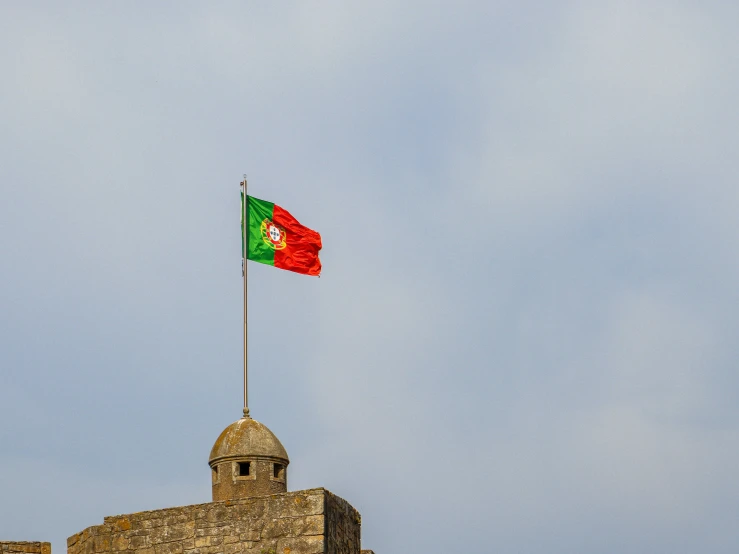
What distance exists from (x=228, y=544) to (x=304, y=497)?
4.48 feet

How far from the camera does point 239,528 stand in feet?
64.2

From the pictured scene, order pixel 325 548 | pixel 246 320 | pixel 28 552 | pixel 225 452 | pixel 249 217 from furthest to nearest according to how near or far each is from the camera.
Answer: pixel 249 217, pixel 246 320, pixel 225 452, pixel 28 552, pixel 325 548

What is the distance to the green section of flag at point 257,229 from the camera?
2648 cm

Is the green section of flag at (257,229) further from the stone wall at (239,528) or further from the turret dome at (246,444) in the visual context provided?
the stone wall at (239,528)

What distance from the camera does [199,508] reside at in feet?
65.1

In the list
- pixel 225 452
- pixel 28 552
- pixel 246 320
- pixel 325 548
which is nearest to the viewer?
pixel 325 548

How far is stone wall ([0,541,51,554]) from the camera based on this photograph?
69.4ft

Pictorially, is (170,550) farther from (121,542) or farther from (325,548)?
(325,548)

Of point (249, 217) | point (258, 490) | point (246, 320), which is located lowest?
point (258, 490)

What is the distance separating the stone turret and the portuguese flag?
4748mm

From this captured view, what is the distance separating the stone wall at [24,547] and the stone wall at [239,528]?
1433 mm

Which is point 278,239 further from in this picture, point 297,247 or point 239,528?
point 239,528

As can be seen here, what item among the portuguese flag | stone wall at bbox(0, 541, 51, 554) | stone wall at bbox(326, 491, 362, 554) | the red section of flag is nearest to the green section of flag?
the portuguese flag

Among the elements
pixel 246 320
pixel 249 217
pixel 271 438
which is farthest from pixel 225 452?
pixel 249 217
